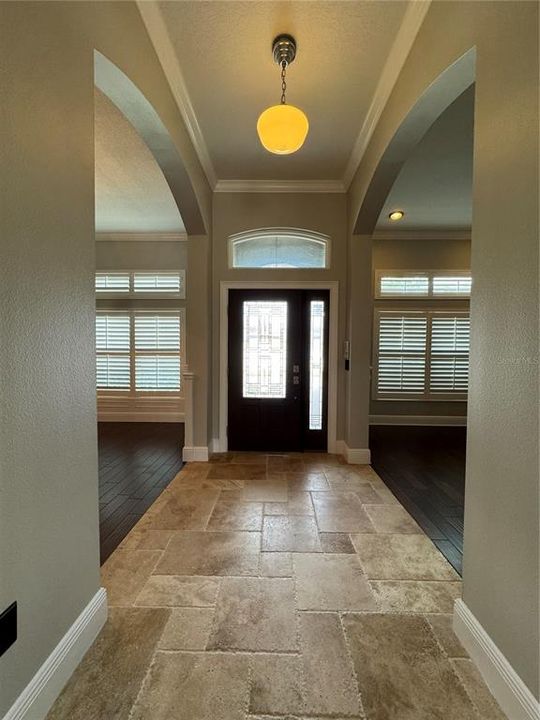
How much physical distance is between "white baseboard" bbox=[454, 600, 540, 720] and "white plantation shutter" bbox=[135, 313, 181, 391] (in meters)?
5.21

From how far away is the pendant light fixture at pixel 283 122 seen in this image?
2.01 metres

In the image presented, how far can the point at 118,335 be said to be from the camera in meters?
6.05

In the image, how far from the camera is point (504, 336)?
133cm

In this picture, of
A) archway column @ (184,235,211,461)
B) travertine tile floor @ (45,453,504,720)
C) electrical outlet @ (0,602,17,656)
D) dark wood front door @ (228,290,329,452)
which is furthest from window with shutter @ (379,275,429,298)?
electrical outlet @ (0,602,17,656)

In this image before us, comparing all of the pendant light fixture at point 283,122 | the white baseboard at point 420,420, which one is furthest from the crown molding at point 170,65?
the white baseboard at point 420,420

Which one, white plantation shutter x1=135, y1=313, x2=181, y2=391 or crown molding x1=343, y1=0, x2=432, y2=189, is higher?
crown molding x1=343, y1=0, x2=432, y2=189

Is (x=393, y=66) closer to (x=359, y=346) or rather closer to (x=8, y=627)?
(x=359, y=346)

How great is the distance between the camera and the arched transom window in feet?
14.0

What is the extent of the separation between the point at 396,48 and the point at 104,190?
363 centimetres

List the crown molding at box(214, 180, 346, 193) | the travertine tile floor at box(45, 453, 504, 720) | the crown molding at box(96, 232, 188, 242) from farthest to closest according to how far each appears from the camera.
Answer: the crown molding at box(96, 232, 188, 242), the crown molding at box(214, 180, 346, 193), the travertine tile floor at box(45, 453, 504, 720)

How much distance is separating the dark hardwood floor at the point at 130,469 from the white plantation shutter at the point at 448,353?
14.2ft

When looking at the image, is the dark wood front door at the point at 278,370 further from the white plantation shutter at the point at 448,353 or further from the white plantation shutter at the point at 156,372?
the white plantation shutter at the point at 448,353

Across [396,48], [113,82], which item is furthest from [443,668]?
[396,48]

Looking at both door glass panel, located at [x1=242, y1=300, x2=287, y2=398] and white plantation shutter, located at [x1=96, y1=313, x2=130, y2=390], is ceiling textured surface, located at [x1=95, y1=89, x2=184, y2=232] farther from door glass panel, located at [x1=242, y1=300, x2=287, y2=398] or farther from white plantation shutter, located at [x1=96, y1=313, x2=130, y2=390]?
door glass panel, located at [x1=242, y1=300, x2=287, y2=398]
